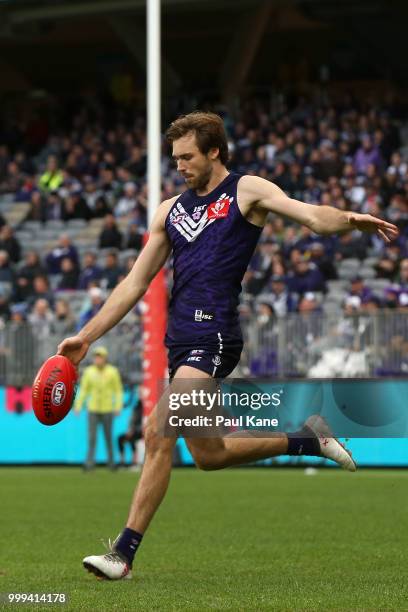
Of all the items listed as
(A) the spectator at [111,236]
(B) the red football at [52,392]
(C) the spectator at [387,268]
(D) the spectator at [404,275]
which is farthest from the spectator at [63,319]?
(B) the red football at [52,392]

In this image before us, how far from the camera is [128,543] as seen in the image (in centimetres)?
783

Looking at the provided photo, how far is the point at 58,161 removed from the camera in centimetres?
3338

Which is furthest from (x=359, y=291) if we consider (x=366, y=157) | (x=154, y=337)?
(x=366, y=157)

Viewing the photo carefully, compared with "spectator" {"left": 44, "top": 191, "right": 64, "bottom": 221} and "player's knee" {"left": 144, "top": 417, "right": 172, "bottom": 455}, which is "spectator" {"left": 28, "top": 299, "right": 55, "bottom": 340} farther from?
"player's knee" {"left": 144, "top": 417, "right": 172, "bottom": 455}

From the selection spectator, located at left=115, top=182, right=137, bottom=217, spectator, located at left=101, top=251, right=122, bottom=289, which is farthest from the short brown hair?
spectator, located at left=115, top=182, right=137, bottom=217

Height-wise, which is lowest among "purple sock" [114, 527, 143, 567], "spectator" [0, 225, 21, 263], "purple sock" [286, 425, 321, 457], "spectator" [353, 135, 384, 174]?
"purple sock" [114, 527, 143, 567]

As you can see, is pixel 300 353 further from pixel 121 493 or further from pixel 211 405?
pixel 211 405

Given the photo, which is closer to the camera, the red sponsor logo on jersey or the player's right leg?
the player's right leg

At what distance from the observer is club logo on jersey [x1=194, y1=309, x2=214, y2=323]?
25.5ft

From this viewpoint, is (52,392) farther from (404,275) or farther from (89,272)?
(89,272)

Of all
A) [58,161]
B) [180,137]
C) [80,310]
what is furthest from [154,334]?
[180,137]

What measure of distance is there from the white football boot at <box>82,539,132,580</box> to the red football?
0.83 metres

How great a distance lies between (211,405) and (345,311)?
14.4m

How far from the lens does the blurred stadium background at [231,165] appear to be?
2250 centimetres
